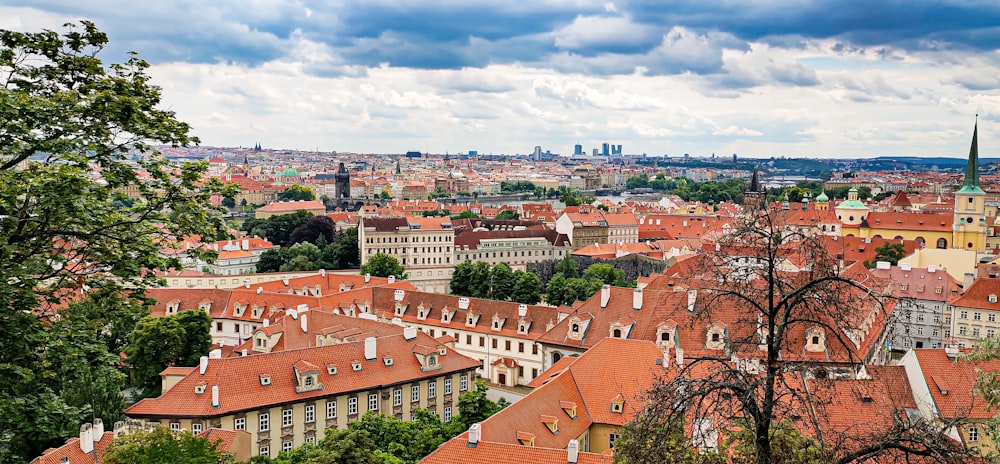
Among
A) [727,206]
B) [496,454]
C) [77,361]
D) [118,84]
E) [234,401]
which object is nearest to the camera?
[77,361]

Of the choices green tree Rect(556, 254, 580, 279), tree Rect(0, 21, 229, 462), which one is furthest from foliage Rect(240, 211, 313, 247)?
tree Rect(0, 21, 229, 462)

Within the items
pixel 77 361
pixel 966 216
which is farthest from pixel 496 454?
pixel 966 216

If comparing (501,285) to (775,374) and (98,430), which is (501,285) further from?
(775,374)

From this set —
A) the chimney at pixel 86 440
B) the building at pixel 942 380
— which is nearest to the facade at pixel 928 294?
the building at pixel 942 380

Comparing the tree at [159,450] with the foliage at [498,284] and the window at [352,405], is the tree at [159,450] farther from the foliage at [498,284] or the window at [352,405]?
the foliage at [498,284]

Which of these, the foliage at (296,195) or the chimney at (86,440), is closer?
the chimney at (86,440)

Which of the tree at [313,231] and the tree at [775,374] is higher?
the tree at [775,374]

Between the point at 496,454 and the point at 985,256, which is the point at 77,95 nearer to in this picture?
the point at 496,454
